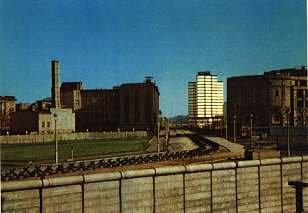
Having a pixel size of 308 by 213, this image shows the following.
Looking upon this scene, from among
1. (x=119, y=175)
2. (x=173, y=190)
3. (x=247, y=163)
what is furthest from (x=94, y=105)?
(x=119, y=175)

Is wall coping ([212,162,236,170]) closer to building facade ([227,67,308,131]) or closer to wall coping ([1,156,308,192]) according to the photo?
wall coping ([1,156,308,192])

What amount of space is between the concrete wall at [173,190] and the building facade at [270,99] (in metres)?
98.0

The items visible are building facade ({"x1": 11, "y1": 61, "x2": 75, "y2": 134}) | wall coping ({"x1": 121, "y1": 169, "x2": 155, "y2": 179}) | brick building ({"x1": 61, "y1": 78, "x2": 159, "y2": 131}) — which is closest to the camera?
wall coping ({"x1": 121, "y1": 169, "x2": 155, "y2": 179})

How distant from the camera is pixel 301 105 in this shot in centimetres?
13000

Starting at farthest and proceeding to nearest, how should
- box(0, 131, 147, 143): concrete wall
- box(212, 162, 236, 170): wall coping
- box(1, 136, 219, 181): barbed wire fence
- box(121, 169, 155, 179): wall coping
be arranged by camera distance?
box(0, 131, 147, 143): concrete wall
box(1, 136, 219, 181): barbed wire fence
box(212, 162, 236, 170): wall coping
box(121, 169, 155, 179): wall coping

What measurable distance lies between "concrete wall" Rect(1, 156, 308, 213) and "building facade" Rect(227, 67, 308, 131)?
98.0 metres

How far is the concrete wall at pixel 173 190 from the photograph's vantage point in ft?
62.2

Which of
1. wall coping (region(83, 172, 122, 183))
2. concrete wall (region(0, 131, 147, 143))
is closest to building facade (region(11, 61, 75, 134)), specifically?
concrete wall (region(0, 131, 147, 143))

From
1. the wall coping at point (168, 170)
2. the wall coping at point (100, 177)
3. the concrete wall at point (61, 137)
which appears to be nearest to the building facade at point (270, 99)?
the concrete wall at point (61, 137)

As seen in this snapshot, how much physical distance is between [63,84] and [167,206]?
125 meters

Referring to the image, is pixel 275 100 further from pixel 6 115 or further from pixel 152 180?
pixel 152 180

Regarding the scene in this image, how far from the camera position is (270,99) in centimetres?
12525

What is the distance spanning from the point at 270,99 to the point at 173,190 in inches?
4249

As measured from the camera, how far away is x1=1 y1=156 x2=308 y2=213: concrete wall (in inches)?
746
